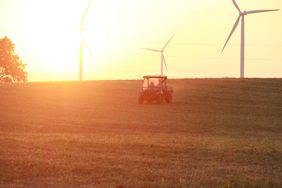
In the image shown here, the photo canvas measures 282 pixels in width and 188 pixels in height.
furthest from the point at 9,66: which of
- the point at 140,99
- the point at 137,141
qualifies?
the point at 137,141

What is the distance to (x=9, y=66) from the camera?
133125 mm

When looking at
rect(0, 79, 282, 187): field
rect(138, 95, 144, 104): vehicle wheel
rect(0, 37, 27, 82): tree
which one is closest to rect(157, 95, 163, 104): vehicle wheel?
rect(0, 79, 282, 187): field

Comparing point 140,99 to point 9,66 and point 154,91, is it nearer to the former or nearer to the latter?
point 154,91

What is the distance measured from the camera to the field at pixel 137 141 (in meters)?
16.8

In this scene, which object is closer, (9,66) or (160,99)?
(160,99)

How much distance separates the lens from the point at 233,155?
22203mm

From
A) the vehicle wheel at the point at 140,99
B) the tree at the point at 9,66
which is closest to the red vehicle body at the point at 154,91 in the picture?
the vehicle wheel at the point at 140,99

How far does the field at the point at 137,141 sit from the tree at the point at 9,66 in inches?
2828

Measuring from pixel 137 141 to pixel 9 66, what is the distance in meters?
110

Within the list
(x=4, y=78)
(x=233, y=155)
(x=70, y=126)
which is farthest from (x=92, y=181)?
(x=4, y=78)

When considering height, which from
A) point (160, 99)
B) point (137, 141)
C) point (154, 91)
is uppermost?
point (154, 91)

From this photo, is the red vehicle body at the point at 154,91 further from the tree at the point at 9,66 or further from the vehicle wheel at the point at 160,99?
the tree at the point at 9,66

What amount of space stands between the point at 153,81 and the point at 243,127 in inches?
755

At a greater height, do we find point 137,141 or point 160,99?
point 160,99
